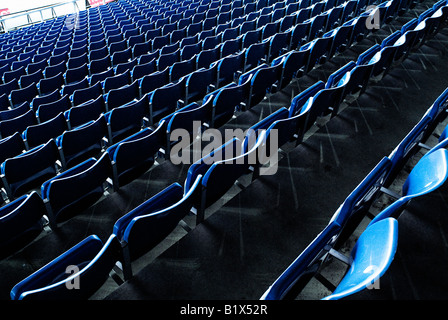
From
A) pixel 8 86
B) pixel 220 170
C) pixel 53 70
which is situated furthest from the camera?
pixel 53 70

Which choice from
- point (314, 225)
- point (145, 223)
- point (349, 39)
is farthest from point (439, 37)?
point (145, 223)

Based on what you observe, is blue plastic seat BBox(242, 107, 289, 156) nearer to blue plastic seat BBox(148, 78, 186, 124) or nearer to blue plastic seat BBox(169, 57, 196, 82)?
blue plastic seat BBox(148, 78, 186, 124)

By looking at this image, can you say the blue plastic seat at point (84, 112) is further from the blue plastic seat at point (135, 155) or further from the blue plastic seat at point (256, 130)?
the blue plastic seat at point (256, 130)

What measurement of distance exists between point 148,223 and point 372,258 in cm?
103

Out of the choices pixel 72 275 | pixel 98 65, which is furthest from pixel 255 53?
pixel 72 275

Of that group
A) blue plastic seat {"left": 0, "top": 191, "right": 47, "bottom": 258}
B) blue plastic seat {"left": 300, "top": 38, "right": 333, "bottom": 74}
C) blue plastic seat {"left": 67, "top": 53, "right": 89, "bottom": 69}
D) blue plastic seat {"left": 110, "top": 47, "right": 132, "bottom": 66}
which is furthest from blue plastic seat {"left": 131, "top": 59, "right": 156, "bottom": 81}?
blue plastic seat {"left": 0, "top": 191, "right": 47, "bottom": 258}

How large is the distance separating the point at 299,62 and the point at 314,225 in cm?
225

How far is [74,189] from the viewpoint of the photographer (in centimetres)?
208

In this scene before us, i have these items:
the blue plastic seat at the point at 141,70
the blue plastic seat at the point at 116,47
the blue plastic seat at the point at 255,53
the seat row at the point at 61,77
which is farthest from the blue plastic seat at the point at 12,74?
the blue plastic seat at the point at 255,53

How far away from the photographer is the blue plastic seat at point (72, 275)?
1342 millimetres

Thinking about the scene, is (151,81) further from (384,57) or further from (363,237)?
(363,237)

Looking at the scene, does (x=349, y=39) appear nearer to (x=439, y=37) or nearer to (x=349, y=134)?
(x=439, y=37)

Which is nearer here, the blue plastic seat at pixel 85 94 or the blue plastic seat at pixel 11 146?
the blue plastic seat at pixel 11 146

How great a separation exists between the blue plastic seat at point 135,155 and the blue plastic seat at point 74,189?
0.09 meters
